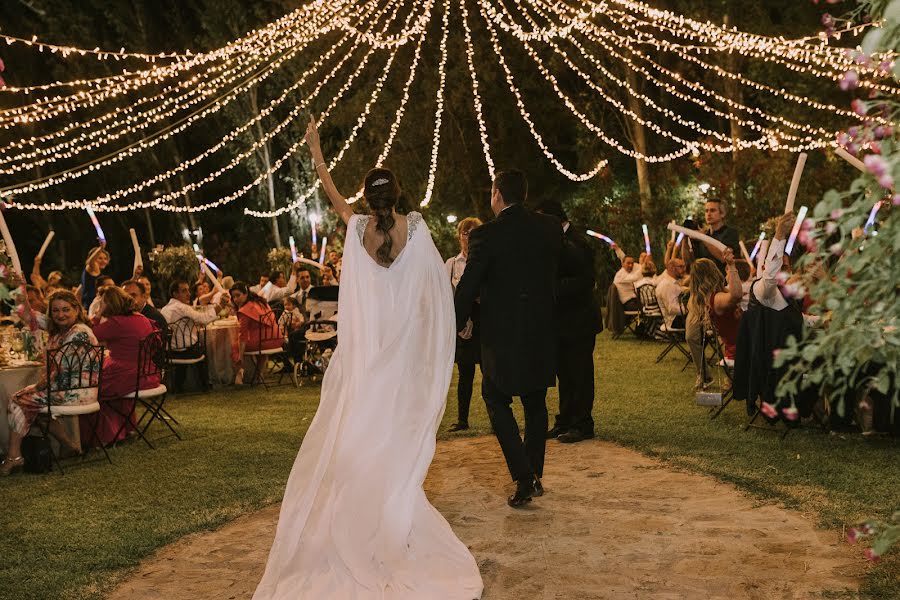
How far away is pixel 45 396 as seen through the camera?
7.21 meters

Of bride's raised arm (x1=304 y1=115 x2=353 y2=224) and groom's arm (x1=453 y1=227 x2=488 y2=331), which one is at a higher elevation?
bride's raised arm (x1=304 y1=115 x2=353 y2=224)

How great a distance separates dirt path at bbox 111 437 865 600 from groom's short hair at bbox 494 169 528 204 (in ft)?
5.66

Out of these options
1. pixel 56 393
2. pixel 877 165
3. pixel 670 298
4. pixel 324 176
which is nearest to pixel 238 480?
pixel 56 393

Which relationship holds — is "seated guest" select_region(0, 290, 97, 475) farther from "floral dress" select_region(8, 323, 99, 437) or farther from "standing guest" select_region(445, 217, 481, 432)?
"standing guest" select_region(445, 217, 481, 432)

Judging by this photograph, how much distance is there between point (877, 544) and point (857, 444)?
474 centimetres

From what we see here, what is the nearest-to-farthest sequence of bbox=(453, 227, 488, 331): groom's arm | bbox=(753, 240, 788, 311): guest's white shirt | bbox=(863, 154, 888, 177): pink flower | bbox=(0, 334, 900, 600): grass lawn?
bbox=(863, 154, 888, 177): pink flower, bbox=(0, 334, 900, 600): grass lawn, bbox=(453, 227, 488, 331): groom's arm, bbox=(753, 240, 788, 311): guest's white shirt

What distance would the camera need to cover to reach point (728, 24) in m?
18.7

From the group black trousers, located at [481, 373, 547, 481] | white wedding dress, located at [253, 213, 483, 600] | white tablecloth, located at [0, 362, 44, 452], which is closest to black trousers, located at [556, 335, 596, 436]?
black trousers, located at [481, 373, 547, 481]

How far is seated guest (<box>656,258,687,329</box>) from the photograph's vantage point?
11242 mm

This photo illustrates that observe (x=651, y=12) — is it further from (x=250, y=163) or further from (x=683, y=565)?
(x=250, y=163)

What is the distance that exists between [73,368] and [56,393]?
214mm

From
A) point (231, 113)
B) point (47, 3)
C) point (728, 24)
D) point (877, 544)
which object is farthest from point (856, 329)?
point (47, 3)

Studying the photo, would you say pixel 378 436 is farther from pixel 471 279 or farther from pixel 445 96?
pixel 445 96

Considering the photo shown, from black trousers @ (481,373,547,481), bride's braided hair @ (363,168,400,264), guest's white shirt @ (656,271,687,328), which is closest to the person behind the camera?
bride's braided hair @ (363,168,400,264)
